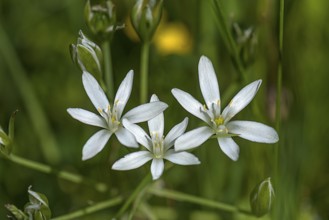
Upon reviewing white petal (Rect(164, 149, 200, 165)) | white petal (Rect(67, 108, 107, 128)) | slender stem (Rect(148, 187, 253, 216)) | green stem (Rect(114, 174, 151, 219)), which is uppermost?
white petal (Rect(67, 108, 107, 128))

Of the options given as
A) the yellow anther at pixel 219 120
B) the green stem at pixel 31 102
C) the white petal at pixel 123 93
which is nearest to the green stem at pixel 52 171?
the white petal at pixel 123 93

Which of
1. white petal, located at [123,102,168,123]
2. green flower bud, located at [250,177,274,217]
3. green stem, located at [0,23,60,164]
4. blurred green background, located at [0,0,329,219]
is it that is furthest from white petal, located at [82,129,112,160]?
green stem, located at [0,23,60,164]

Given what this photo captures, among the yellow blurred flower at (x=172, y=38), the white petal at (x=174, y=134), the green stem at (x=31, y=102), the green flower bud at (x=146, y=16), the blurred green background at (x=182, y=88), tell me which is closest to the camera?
the white petal at (x=174, y=134)

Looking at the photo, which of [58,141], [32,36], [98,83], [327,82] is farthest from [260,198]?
[32,36]

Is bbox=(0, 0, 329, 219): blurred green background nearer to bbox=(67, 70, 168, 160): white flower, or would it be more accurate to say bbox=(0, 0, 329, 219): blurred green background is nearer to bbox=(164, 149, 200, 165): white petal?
bbox=(67, 70, 168, 160): white flower

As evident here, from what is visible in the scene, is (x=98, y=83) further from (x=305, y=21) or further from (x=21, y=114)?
(x=305, y=21)

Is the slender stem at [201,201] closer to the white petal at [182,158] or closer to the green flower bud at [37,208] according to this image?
the white petal at [182,158]

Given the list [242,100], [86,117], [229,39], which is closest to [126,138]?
[86,117]

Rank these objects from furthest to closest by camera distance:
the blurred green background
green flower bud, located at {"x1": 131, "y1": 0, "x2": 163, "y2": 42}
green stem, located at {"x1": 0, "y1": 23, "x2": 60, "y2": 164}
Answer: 1. green stem, located at {"x1": 0, "y1": 23, "x2": 60, "y2": 164}
2. the blurred green background
3. green flower bud, located at {"x1": 131, "y1": 0, "x2": 163, "y2": 42}
